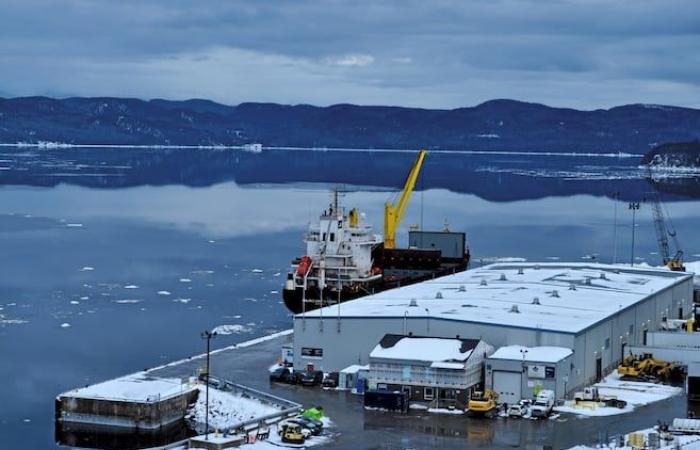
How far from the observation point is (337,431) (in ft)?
92.6

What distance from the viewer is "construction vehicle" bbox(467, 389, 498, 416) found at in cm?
3002

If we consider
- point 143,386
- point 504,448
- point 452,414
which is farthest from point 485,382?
point 143,386

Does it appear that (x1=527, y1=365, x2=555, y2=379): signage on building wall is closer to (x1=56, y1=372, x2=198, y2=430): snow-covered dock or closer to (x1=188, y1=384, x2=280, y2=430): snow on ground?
(x1=188, y1=384, x2=280, y2=430): snow on ground

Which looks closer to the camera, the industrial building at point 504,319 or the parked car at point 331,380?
the parked car at point 331,380

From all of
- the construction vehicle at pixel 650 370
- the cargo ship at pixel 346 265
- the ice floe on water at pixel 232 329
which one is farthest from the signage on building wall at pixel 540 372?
the cargo ship at pixel 346 265

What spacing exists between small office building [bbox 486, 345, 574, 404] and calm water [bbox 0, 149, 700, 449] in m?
10.7

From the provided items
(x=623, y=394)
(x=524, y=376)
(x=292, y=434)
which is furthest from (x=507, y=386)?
(x=292, y=434)

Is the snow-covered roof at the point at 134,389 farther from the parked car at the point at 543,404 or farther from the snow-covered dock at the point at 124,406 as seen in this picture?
the parked car at the point at 543,404

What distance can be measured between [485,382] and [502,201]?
301 feet

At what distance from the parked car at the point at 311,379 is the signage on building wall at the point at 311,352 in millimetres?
786

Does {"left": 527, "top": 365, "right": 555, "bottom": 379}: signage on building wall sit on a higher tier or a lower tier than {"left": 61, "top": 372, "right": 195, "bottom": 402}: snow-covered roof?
higher

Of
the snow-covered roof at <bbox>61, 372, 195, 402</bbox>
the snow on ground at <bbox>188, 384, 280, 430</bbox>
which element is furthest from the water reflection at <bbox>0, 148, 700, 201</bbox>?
the snow on ground at <bbox>188, 384, 280, 430</bbox>

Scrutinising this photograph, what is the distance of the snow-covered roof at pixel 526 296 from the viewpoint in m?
35.5

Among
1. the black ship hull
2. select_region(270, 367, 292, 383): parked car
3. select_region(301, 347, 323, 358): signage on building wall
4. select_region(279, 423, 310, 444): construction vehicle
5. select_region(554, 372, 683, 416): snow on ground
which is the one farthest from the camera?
the black ship hull
